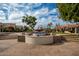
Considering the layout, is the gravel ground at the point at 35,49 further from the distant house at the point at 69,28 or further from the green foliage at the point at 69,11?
the green foliage at the point at 69,11

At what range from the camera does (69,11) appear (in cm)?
196

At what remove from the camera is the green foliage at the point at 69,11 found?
1.93 metres

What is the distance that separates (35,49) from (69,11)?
631 millimetres

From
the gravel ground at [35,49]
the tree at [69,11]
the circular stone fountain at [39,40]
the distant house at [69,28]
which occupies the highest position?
the tree at [69,11]

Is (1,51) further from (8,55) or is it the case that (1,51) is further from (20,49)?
(20,49)

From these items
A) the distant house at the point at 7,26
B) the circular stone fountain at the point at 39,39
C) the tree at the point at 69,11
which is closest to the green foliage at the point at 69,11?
the tree at the point at 69,11

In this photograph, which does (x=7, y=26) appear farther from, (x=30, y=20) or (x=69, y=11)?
(x=69, y=11)

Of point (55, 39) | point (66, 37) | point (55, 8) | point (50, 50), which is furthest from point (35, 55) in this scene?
point (55, 8)

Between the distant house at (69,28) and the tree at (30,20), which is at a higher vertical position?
the tree at (30,20)

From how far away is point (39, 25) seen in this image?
1948 mm

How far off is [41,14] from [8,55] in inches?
25.3

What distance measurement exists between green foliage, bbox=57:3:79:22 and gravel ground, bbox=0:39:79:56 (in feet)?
1.05

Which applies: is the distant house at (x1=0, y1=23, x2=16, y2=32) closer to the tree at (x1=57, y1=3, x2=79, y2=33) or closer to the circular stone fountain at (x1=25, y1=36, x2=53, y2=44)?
the circular stone fountain at (x1=25, y1=36, x2=53, y2=44)

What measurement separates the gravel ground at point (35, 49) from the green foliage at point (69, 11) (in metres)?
0.32
